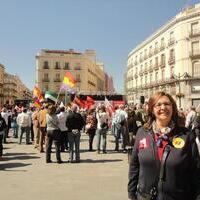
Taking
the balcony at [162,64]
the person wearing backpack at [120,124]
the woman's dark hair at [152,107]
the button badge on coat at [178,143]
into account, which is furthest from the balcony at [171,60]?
the button badge on coat at [178,143]

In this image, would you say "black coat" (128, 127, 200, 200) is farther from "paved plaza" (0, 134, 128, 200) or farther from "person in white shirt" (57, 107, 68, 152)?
"person in white shirt" (57, 107, 68, 152)

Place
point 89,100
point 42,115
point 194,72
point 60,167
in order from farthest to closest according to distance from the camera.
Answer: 1. point 194,72
2. point 89,100
3. point 42,115
4. point 60,167

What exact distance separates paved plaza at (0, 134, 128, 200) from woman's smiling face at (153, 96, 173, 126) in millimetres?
3894

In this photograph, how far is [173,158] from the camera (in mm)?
3217

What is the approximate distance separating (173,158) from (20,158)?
32.7ft

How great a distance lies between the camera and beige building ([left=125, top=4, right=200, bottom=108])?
52.5m

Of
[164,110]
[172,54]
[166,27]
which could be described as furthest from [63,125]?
[166,27]

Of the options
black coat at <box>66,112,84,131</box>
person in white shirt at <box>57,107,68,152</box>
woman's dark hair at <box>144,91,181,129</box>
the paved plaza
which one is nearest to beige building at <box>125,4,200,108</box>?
person in white shirt at <box>57,107,68,152</box>

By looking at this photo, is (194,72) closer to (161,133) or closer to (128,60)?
(128,60)

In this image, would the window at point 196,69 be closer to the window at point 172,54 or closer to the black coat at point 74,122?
the window at point 172,54

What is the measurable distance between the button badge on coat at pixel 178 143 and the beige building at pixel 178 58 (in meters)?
42.8

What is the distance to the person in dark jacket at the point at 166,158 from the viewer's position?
10.6 feet

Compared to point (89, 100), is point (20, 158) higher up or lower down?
lower down

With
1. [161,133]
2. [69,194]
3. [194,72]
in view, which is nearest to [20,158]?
[69,194]
